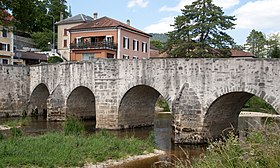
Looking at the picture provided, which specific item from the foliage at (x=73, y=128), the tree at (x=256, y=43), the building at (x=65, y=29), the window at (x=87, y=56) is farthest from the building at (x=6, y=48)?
the tree at (x=256, y=43)

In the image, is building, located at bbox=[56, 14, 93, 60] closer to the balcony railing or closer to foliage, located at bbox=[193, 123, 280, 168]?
the balcony railing

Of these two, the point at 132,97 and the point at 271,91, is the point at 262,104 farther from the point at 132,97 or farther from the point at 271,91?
the point at 271,91

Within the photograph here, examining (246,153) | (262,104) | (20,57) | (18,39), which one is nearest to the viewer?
(246,153)

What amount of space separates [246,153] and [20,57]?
3951 centimetres

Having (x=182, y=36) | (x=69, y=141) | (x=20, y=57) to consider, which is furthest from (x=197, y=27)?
(x=20, y=57)

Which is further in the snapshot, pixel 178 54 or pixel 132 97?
pixel 178 54

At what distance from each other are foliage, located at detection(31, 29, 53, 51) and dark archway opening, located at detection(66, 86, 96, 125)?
2708cm

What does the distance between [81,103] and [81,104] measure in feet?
0.27

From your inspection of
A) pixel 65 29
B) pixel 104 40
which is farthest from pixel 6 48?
pixel 104 40

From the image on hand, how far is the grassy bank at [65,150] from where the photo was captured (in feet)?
37.4

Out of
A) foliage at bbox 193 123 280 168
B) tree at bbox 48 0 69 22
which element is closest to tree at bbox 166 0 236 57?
foliage at bbox 193 123 280 168

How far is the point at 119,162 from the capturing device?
12.8m

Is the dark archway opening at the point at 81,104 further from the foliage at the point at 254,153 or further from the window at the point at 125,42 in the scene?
the foliage at the point at 254,153

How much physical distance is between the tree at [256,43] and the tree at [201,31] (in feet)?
89.6
